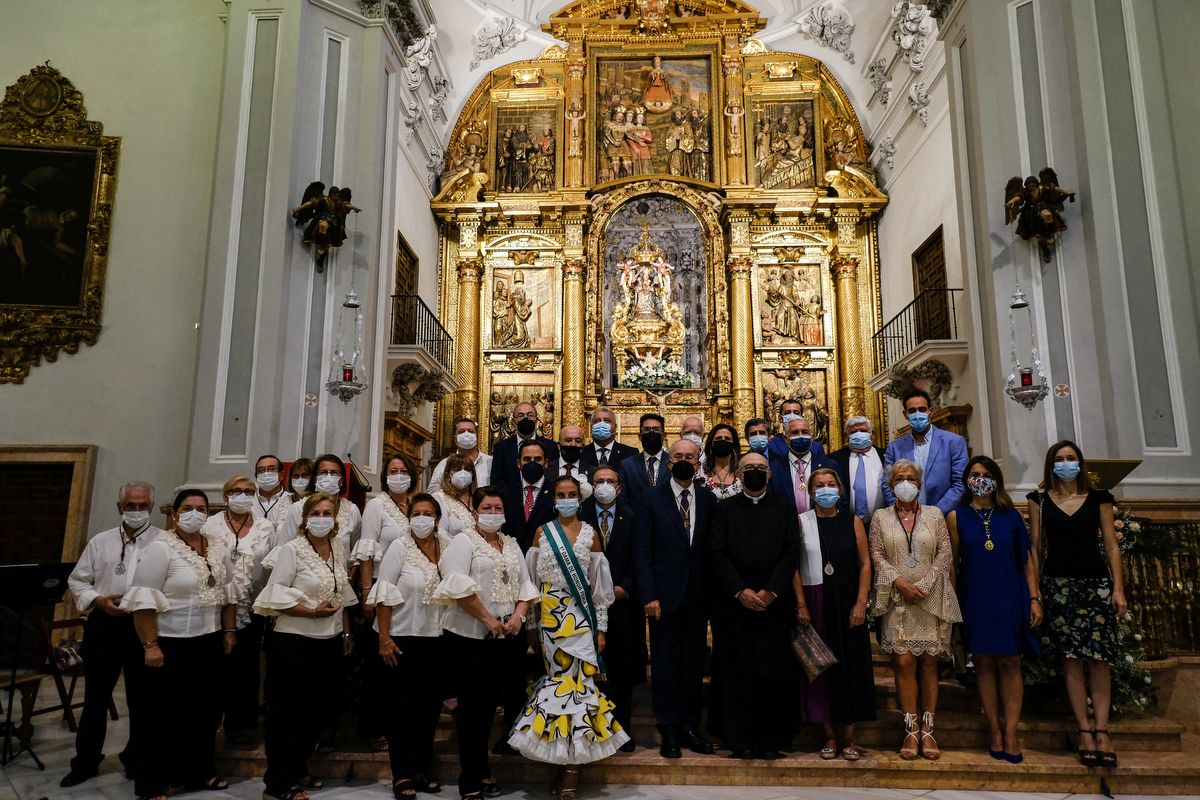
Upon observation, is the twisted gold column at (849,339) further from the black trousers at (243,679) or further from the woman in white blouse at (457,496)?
the black trousers at (243,679)

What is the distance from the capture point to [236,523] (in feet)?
17.5

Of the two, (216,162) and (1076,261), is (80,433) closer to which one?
(216,162)

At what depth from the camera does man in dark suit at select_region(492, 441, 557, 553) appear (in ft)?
18.6

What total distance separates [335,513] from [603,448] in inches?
91.5

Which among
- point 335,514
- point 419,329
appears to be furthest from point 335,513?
point 419,329

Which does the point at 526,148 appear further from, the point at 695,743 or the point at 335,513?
the point at 695,743

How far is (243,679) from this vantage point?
17.1 ft

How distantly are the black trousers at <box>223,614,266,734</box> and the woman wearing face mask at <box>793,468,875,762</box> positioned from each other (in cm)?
331

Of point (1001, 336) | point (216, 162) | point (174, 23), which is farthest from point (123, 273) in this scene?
point (1001, 336)

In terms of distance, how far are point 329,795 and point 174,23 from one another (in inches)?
351

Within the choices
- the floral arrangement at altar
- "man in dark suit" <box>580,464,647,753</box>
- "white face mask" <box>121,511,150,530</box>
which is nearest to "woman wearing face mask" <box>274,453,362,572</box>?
"white face mask" <box>121,511,150,530</box>

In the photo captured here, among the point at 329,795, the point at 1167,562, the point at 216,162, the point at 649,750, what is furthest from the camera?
the point at 216,162

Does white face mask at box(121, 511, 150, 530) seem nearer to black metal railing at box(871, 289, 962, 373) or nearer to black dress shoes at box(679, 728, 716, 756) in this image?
black dress shoes at box(679, 728, 716, 756)

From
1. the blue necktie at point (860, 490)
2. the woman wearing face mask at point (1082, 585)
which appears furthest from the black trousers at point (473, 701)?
the woman wearing face mask at point (1082, 585)
